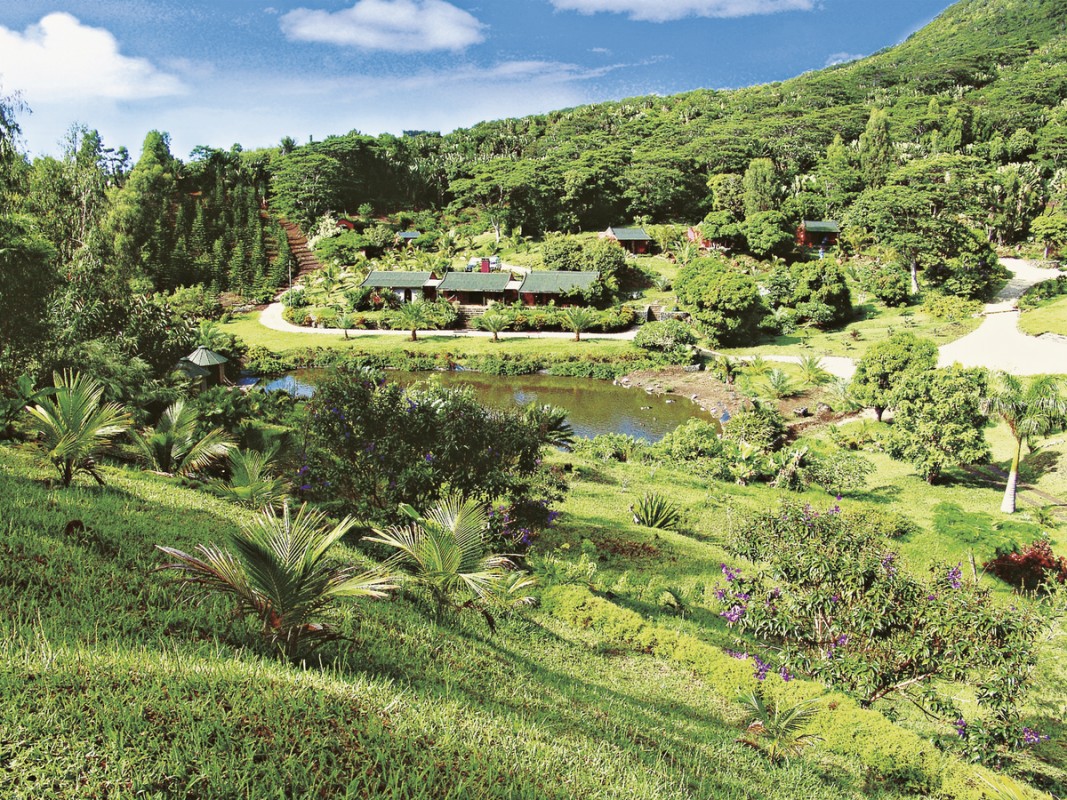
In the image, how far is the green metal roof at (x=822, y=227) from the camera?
50.8 meters

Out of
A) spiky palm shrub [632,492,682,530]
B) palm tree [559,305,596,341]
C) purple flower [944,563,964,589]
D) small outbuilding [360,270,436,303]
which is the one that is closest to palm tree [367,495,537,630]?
purple flower [944,563,964,589]

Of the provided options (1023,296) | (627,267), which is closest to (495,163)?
(627,267)

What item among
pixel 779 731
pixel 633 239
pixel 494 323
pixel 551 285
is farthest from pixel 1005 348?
pixel 779 731

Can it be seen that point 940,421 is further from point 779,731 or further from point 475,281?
point 475,281

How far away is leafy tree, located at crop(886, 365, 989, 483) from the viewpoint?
1623 cm

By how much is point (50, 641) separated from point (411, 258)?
50757 millimetres

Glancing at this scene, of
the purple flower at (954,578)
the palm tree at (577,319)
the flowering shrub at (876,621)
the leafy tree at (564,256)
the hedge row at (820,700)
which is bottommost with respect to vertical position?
the hedge row at (820,700)

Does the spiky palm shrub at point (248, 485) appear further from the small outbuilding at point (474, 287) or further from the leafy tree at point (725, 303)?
the small outbuilding at point (474, 287)

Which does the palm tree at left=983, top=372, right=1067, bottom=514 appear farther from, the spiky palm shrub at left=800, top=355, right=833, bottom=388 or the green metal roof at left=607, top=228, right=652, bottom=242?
the green metal roof at left=607, top=228, right=652, bottom=242

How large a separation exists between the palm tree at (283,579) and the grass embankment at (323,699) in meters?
0.24

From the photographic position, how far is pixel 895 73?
102688 millimetres

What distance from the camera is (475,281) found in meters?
43.6

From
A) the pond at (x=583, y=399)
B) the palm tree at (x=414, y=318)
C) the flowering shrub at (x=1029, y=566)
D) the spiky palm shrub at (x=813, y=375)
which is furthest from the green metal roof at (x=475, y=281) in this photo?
the flowering shrub at (x=1029, y=566)

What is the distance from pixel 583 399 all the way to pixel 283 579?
87.4 feet
